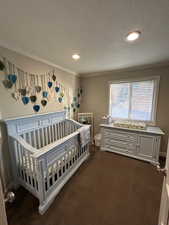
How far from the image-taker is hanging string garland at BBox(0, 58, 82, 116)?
1.64 metres

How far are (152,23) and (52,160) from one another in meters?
2.15

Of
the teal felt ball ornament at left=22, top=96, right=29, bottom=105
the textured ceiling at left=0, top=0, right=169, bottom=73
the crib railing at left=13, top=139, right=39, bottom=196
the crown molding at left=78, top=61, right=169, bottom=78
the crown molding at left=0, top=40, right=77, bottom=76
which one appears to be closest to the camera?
the textured ceiling at left=0, top=0, right=169, bottom=73

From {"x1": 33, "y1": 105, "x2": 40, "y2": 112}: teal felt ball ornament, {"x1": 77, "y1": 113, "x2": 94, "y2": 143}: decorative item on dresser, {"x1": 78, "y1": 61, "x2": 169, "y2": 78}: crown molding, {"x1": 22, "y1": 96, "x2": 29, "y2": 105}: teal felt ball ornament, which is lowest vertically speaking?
{"x1": 77, "y1": 113, "x2": 94, "y2": 143}: decorative item on dresser

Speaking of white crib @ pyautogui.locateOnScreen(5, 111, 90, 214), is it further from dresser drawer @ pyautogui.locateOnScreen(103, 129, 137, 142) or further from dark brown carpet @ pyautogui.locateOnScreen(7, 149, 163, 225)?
dresser drawer @ pyautogui.locateOnScreen(103, 129, 137, 142)

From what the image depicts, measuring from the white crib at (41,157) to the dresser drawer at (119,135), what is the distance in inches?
30.1

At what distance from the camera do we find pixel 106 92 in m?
3.25

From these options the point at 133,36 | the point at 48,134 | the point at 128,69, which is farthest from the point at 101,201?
the point at 128,69

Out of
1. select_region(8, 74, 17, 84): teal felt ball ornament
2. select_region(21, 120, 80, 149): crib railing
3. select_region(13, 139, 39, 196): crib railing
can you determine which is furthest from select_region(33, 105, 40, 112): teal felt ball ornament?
select_region(13, 139, 39, 196): crib railing

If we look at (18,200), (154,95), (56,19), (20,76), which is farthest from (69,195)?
(154,95)

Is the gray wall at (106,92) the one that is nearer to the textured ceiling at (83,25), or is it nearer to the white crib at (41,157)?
the textured ceiling at (83,25)

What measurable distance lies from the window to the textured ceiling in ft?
3.34

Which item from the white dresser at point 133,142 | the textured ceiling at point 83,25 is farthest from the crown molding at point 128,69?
the white dresser at point 133,142

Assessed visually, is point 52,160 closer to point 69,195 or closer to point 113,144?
point 69,195

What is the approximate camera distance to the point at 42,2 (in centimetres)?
88
